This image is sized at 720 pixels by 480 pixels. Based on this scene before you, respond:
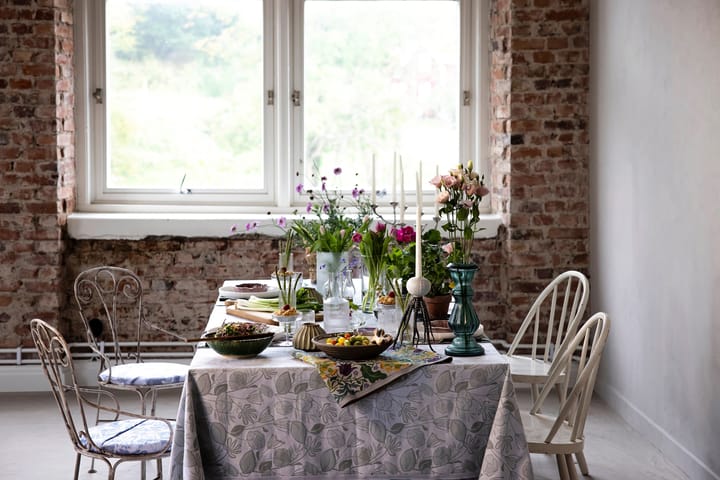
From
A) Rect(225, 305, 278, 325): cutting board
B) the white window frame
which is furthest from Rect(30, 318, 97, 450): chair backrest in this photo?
the white window frame

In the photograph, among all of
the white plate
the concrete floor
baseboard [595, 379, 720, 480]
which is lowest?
the concrete floor

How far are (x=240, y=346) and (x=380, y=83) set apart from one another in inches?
124

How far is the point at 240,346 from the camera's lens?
2855 millimetres

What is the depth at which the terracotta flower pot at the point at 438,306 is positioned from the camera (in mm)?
3369

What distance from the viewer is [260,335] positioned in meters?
Answer: 2.90

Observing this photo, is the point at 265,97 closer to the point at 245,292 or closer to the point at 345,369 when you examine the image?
the point at 245,292

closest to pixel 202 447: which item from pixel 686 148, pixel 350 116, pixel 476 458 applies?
pixel 476 458

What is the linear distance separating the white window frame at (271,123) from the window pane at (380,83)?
0.08 meters

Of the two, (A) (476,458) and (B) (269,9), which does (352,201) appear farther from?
(A) (476,458)

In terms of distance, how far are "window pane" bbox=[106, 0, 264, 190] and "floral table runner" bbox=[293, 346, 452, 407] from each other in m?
3.04

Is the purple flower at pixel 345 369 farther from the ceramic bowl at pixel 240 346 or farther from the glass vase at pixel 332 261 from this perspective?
the glass vase at pixel 332 261

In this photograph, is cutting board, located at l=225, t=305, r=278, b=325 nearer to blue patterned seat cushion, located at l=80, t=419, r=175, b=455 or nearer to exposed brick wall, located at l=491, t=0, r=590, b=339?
blue patterned seat cushion, located at l=80, t=419, r=175, b=455

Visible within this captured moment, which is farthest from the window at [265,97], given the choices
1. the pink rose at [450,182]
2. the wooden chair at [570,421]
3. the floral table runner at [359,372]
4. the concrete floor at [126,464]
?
the floral table runner at [359,372]

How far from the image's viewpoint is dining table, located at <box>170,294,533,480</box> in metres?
2.72
